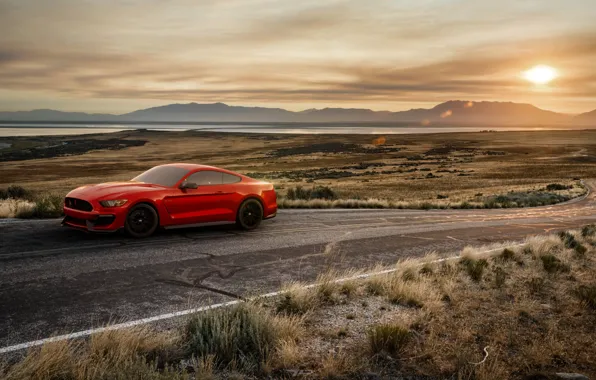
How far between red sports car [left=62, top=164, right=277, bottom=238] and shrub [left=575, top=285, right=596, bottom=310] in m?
6.70

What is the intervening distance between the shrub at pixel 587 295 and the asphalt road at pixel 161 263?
10.9ft

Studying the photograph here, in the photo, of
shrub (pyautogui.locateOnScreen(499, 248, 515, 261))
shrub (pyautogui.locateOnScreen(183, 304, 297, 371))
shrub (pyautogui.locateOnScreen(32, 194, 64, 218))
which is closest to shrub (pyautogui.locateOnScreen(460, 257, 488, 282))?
shrub (pyautogui.locateOnScreen(499, 248, 515, 261))

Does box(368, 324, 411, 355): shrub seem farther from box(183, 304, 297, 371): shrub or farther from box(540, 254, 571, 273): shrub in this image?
box(540, 254, 571, 273): shrub

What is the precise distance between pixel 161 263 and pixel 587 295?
6549mm

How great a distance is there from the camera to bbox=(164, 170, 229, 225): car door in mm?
10016

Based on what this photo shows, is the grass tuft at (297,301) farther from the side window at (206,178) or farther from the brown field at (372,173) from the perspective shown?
the brown field at (372,173)

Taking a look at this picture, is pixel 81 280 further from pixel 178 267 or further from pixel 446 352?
pixel 446 352

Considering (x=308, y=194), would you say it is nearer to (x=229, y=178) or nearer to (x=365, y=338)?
(x=229, y=178)

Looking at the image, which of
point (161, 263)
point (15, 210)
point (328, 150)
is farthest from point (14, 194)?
point (328, 150)

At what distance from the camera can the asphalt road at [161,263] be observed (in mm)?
5703

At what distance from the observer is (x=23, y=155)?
308 feet

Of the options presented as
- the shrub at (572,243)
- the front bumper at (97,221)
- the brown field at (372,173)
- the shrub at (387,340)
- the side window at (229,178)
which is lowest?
the brown field at (372,173)

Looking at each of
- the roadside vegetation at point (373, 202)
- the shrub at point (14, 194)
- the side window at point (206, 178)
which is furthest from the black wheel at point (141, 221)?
the shrub at point (14, 194)

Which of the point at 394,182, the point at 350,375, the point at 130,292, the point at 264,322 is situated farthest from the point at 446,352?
the point at 394,182
